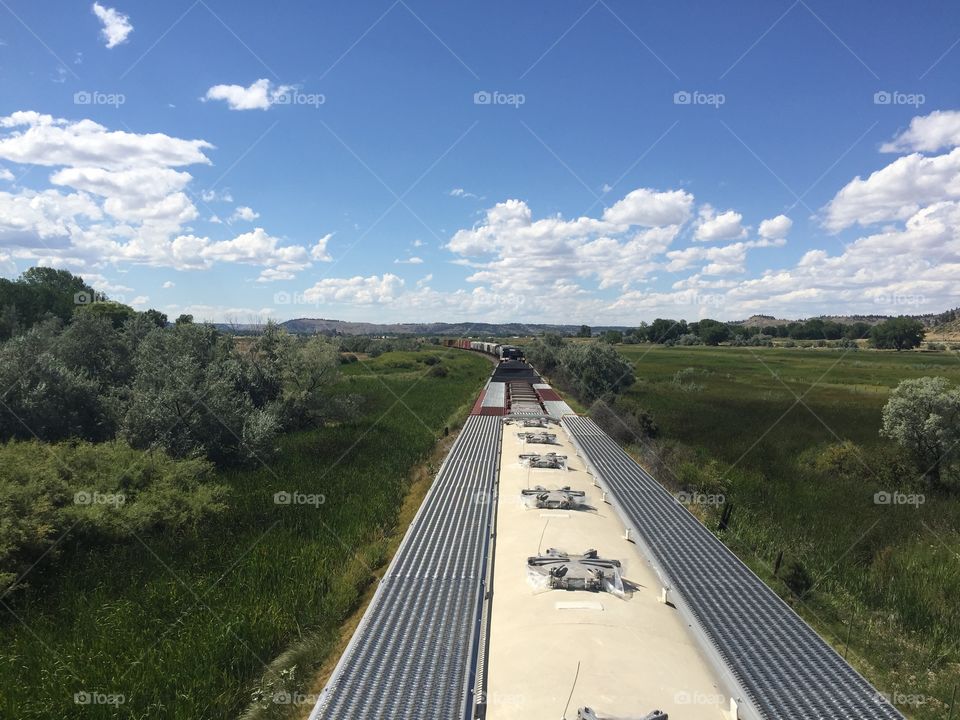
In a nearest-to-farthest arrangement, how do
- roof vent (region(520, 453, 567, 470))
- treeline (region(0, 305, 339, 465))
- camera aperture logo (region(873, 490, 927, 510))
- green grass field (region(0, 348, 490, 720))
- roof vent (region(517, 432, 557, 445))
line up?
green grass field (region(0, 348, 490, 720)) → roof vent (region(520, 453, 567, 470)) → roof vent (region(517, 432, 557, 445)) → camera aperture logo (region(873, 490, 927, 510)) → treeline (region(0, 305, 339, 465))

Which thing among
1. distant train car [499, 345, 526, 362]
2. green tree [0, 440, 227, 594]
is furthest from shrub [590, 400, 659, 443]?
distant train car [499, 345, 526, 362]

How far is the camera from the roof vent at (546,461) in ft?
50.3

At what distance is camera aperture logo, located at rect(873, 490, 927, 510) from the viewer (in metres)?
19.1

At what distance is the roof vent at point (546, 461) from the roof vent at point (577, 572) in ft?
21.3

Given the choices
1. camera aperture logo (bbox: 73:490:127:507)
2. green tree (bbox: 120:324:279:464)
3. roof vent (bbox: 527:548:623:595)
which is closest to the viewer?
roof vent (bbox: 527:548:623:595)

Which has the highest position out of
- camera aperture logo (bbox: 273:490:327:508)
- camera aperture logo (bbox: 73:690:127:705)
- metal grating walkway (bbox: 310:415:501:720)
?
metal grating walkway (bbox: 310:415:501:720)

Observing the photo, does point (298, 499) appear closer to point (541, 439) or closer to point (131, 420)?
Answer: point (131, 420)

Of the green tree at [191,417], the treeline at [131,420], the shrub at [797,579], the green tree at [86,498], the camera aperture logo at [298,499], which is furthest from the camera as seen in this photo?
the green tree at [191,417]

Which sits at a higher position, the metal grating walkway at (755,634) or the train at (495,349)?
the train at (495,349)

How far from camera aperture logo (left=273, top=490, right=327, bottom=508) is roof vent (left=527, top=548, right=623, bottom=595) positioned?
12.0 metres

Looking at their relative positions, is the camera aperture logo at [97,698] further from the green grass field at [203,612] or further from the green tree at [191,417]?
the green tree at [191,417]

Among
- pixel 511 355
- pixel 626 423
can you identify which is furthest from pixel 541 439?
pixel 511 355

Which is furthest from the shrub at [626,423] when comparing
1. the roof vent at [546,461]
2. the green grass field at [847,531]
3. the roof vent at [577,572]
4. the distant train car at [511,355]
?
the distant train car at [511,355]

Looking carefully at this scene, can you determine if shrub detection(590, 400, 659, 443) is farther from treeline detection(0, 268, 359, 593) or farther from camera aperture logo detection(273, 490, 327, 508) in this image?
treeline detection(0, 268, 359, 593)
